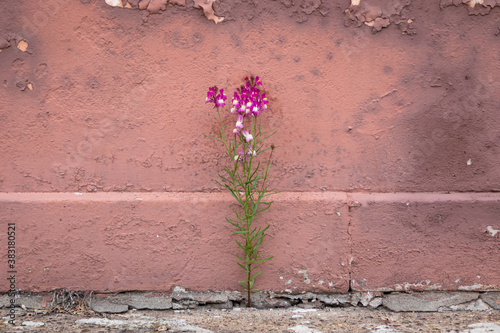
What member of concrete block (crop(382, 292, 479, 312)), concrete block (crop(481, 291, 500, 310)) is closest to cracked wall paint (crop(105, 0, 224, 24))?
concrete block (crop(382, 292, 479, 312))

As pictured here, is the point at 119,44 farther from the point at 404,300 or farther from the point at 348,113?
the point at 404,300

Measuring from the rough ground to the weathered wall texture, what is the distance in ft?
0.57

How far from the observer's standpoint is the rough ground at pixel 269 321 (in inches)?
98.3

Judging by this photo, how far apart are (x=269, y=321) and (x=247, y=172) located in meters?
0.92

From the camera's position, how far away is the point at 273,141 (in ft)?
9.20

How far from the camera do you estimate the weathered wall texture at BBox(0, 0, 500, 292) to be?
2.72 metres

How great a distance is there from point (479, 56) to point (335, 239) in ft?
4.84

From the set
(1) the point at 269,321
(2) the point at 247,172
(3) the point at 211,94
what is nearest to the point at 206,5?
(3) the point at 211,94

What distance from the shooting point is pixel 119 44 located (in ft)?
8.98

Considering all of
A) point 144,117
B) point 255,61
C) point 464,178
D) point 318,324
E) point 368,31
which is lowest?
point 318,324

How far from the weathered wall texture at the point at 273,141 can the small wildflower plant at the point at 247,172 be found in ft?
0.25

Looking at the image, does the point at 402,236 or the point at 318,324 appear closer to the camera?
the point at 318,324

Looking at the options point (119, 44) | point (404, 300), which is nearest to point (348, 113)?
point (404, 300)

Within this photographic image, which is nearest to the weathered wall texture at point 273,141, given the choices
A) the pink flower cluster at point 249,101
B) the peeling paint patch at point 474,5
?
the peeling paint patch at point 474,5
